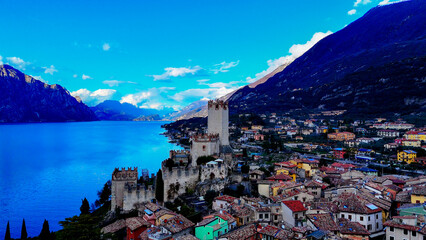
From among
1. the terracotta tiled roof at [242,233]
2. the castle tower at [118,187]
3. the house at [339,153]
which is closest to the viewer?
the terracotta tiled roof at [242,233]

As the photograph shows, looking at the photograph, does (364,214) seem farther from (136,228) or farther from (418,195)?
(136,228)

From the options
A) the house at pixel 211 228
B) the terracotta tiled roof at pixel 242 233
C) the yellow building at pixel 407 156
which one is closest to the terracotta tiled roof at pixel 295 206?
the terracotta tiled roof at pixel 242 233

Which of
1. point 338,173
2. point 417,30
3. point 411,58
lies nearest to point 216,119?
point 338,173

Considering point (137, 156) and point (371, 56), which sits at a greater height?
point (371, 56)

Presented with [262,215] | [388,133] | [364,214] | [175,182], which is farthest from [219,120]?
[388,133]

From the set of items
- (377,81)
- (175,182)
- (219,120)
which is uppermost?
(377,81)

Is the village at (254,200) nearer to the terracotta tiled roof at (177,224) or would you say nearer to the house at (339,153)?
the terracotta tiled roof at (177,224)

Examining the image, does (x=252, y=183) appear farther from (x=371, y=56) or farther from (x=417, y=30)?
(x=417, y=30)
